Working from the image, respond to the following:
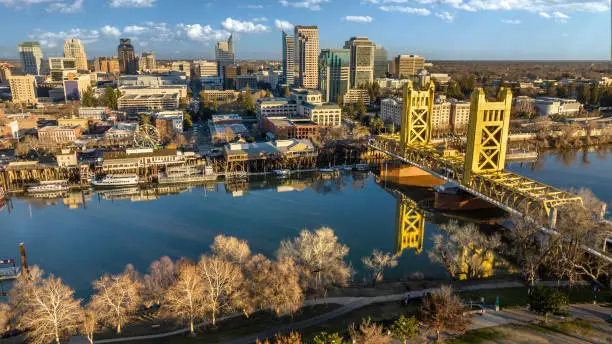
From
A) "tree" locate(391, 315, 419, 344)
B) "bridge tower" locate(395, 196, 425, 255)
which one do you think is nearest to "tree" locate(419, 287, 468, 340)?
"tree" locate(391, 315, 419, 344)

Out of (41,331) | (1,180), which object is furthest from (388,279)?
(1,180)

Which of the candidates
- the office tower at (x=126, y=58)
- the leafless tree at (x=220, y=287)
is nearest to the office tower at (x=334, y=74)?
the leafless tree at (x=220, y=287)

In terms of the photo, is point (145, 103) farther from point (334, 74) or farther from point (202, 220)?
point (202, 220)

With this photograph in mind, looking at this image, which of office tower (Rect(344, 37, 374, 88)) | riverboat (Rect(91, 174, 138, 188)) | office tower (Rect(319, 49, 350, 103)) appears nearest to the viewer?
riverboat (Rect(91, 174, 138, 188))

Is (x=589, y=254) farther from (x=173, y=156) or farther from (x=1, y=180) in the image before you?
(x=1, y=180)

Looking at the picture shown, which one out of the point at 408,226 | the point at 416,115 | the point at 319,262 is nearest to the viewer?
the point at 319,262

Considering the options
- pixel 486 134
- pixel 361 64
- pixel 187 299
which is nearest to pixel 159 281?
pixel 187 299

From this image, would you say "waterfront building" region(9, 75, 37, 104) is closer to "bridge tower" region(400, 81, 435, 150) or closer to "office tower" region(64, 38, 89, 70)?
"office tower" region(64, 38, 89, 70)
